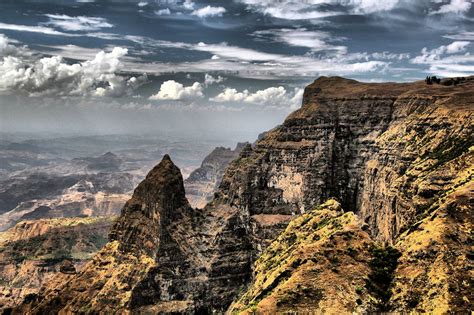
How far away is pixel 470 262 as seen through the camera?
73.2 metres

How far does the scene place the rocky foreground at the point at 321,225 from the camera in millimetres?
79625

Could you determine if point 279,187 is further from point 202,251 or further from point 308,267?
point 308,267

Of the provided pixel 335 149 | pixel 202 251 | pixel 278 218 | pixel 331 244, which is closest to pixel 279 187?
pixel 278 218

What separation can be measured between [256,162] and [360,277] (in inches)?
3816

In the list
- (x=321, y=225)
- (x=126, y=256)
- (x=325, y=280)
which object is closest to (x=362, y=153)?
(x=321, y=225)

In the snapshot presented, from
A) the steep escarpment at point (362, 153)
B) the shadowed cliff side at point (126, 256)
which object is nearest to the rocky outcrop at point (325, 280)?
the steep escarpment at point (362, 153)

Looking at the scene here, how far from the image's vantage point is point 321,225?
120250mm

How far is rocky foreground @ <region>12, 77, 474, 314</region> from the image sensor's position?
79625mm

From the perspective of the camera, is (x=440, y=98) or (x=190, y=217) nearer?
(x=440, y=98)

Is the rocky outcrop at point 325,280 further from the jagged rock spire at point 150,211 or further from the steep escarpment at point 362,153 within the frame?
the jagged rock spire at point 150,211

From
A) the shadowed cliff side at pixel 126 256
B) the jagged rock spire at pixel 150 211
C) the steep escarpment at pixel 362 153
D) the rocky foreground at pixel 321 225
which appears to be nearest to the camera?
the rocky foreground at pixel 321 225

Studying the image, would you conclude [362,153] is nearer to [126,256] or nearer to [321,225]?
[321,225]

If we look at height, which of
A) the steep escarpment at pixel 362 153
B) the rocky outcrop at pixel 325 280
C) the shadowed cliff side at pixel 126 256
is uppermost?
the steep escarpment at pixel 362 153

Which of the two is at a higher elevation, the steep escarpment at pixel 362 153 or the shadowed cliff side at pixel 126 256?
the steep escarpment at pixel 362 153
